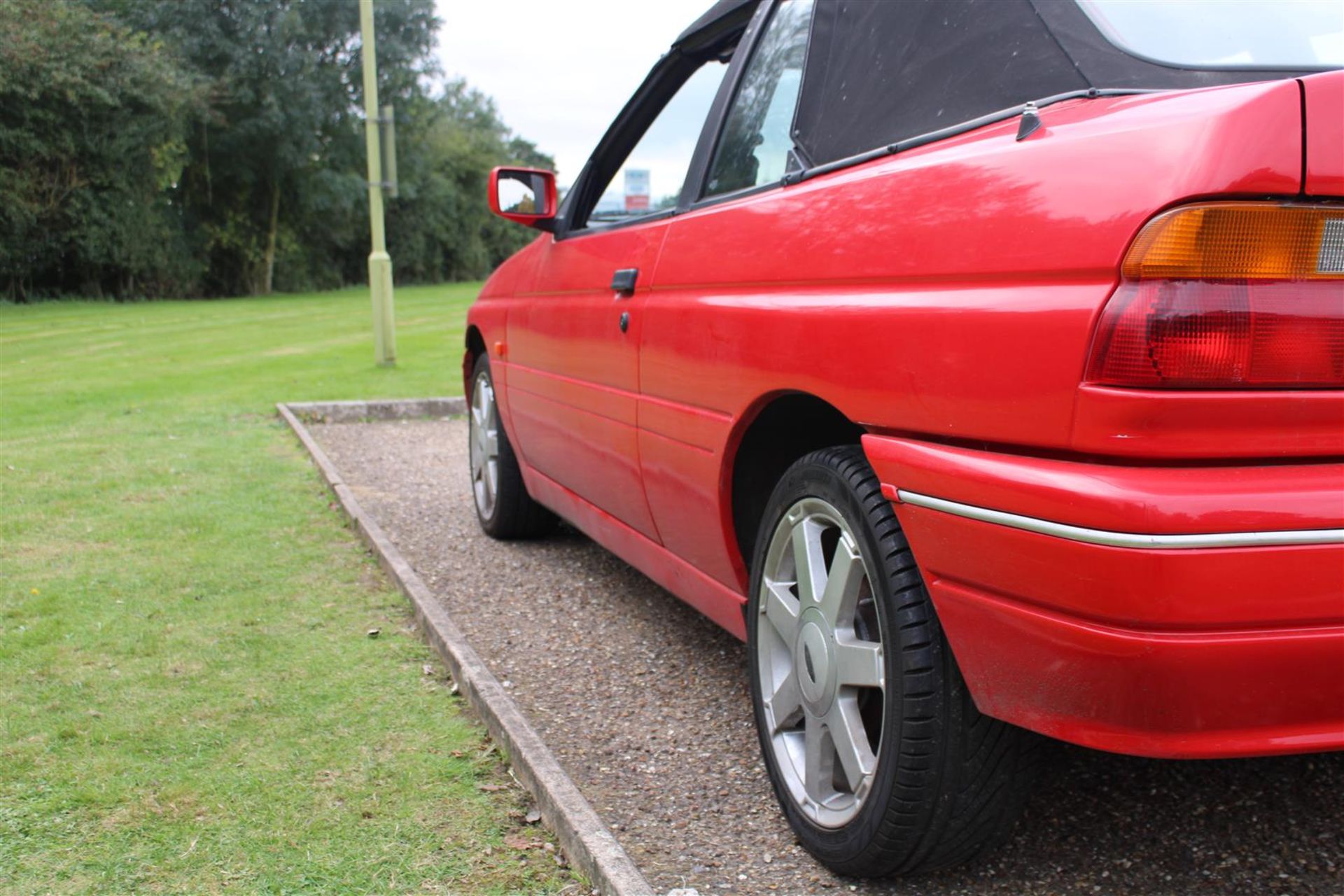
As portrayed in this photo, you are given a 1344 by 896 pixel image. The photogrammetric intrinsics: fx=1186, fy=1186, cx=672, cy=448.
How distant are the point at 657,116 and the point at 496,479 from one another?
202 cm

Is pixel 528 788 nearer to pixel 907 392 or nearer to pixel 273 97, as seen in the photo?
pixel 907 392

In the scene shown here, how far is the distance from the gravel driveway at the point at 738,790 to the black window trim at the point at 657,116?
142cm

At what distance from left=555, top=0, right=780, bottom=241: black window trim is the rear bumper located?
69.1 inches

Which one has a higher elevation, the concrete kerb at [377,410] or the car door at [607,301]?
the car door at [607,301]

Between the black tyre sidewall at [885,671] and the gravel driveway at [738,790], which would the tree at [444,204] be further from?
the black tyre sidewall at [885,671]

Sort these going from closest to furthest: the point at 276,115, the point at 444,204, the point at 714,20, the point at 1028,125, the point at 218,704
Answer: the point at 1028,125, the point at 218,704, the point at 714,20, the point at 276,115, the point at 444,204

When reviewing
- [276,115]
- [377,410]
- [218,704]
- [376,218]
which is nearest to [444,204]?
[276,115]

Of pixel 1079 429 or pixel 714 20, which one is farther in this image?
pixel 714 20

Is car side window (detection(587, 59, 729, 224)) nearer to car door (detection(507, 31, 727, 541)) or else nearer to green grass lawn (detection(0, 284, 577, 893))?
car door (detection(507, 31, 727, 541))

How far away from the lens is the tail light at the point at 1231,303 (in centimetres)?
172

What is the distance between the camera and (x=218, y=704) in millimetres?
3467

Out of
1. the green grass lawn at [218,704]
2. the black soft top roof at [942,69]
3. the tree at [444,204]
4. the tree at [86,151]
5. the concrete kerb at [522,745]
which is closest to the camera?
the black soft top roof at [942,69]

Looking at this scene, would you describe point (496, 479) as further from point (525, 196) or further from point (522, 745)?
point (522, 745)

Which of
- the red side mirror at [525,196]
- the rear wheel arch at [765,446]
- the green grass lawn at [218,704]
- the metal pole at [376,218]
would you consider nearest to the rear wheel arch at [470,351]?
the green grass lawn at [218,704]
